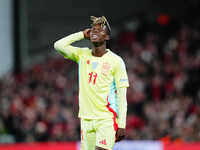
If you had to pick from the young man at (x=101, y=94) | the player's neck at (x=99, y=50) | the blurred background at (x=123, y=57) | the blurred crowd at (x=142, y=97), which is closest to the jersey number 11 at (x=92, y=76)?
the young man at (x=101, y=94)

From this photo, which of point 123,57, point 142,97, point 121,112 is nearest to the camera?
point 121,112

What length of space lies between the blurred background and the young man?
5165mm

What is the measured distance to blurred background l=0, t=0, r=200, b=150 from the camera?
44.6ft

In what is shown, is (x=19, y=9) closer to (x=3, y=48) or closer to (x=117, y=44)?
(x=3, y=48)

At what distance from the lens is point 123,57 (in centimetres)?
1634

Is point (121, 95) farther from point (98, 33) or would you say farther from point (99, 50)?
point (98, 33)

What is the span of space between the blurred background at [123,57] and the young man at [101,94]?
5.17m

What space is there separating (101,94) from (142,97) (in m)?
7.70

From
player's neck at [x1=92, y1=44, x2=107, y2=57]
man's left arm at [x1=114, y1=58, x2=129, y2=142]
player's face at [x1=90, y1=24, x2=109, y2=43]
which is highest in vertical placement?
player's face at [x1=90, y1=24, x2=109, y2=43]

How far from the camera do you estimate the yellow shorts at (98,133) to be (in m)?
6.50

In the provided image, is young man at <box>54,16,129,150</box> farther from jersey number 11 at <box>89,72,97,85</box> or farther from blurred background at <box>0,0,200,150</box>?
blurred background at <box>0,0,200,150</box>

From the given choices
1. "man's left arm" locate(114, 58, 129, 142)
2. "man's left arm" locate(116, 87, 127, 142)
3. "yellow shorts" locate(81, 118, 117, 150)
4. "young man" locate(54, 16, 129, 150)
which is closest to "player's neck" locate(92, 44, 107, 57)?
"young man" locate(54, 16, 129, 150)

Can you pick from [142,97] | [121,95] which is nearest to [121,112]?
[121,95]

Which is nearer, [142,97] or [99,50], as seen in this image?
[99,50]
